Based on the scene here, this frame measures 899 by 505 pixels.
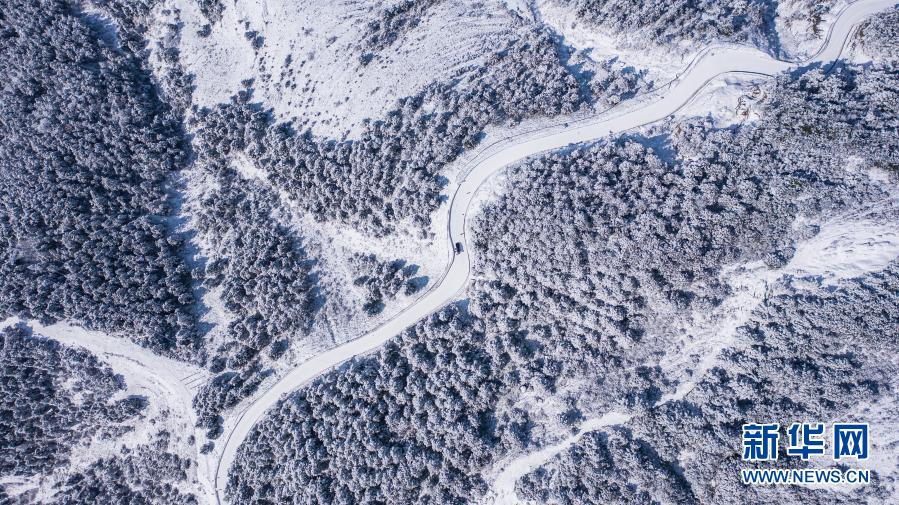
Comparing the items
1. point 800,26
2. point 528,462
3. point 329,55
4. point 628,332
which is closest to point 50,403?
point 329,55

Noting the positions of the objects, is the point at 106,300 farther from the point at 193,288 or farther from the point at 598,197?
the point at 598,197

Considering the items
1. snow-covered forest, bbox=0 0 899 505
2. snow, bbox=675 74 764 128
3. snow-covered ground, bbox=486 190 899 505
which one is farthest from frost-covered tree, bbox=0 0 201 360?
snow, bbox=675 74 764 128

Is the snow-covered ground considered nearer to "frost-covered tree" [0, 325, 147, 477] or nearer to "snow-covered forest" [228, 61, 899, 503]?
"snow-covered forest" [228, 61, 899, 503]

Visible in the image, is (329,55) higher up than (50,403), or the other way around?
(329,55)

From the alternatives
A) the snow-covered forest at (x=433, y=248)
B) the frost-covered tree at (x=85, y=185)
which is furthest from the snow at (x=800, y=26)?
the frost-covered tree at (x=85, y=185)

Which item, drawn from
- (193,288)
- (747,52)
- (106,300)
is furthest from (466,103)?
(106,300)

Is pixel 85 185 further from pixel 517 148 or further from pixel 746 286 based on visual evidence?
pixel 746 286

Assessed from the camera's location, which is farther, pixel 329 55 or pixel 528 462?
pixel 329 55

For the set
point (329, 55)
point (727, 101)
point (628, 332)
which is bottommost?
point (628, 332)

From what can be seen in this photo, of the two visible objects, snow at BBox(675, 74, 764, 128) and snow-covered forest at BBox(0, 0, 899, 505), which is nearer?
snow-covered forest at BBox(0, 0, 899, 505)
